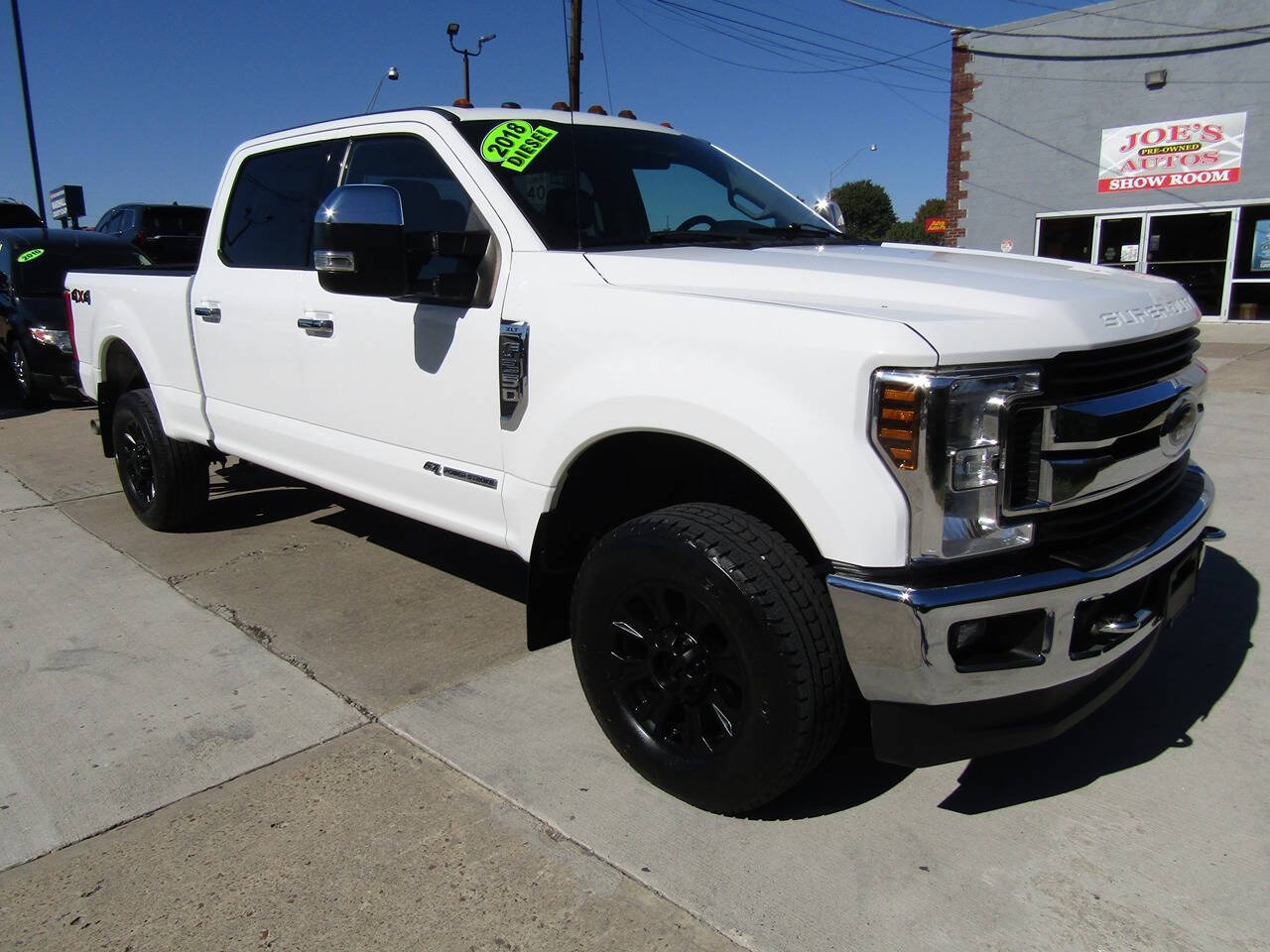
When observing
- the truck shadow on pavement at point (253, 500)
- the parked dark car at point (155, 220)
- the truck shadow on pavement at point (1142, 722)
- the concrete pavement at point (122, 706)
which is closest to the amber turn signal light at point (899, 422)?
the truck shadow on pavement at point (1142, 722)

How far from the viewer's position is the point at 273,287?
396cm

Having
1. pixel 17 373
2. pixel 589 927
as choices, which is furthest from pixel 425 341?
pixel 17 373

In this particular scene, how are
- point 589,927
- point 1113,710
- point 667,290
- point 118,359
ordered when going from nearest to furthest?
point 589,927, point 667,290, point 1113,710, point 118,359

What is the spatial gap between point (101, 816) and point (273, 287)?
7.07 feet

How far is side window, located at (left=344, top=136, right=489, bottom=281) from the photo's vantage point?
3264mm

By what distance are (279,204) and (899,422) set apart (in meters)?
3.16

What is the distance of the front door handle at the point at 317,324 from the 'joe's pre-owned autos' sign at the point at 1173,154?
16577mm

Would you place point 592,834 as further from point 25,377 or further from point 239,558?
point 25,377

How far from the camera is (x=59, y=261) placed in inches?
398

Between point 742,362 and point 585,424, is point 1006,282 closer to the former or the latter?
point 742,362

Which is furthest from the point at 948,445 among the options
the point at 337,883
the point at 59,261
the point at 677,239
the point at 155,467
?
the point at 59,261

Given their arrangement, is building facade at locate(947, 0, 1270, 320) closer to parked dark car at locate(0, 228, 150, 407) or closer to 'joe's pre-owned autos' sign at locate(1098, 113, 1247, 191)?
'joe's pre-owned autos' sign at locate(1098, 113, 1247, 191)

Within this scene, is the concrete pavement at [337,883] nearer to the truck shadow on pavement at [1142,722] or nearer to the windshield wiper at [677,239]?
the truck shadow on pavement at [1142,722]

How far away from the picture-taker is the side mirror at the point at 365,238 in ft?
9.59
